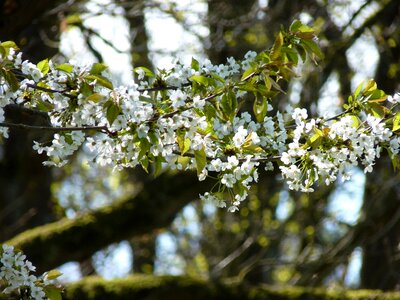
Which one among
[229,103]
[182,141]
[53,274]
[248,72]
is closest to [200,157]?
[182,141]

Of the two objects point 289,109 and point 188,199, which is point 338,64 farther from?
point 289,109

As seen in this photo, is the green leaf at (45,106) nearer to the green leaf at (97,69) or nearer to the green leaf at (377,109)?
the green leaf at (97,69)

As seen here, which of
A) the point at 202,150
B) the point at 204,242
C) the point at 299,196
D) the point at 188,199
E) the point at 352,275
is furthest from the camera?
the point at 352,275

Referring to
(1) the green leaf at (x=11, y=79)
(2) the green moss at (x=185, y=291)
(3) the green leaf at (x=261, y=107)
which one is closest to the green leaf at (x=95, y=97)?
(1) the green leaf at (x=11, y=79)

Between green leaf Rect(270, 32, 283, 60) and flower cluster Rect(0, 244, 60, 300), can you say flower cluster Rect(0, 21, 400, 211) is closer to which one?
green leaf Rect(270, 32, 283, 60)

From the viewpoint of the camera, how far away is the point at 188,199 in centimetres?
568

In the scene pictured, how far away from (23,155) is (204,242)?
2903mm

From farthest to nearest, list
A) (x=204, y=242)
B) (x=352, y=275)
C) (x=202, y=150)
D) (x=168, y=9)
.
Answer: (x=352, y=275), (x=204, y=242), (x=168, y=9), (x=202, y=150)

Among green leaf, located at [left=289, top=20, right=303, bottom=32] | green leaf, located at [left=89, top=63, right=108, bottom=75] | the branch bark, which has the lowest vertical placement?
green leaf, located at [left=289, top=20, right=303, bottom=32]

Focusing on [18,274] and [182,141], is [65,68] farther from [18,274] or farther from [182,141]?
[18,274]

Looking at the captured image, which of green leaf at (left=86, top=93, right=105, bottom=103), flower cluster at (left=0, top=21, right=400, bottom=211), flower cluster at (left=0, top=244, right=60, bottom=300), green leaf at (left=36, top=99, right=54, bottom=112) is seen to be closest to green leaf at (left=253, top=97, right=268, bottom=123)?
flower cluster at (left=0, top=21, right=400, bottom=211)

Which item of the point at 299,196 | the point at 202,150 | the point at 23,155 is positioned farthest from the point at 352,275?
the point at 202,150

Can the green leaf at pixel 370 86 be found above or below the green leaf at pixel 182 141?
above

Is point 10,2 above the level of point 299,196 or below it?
above
